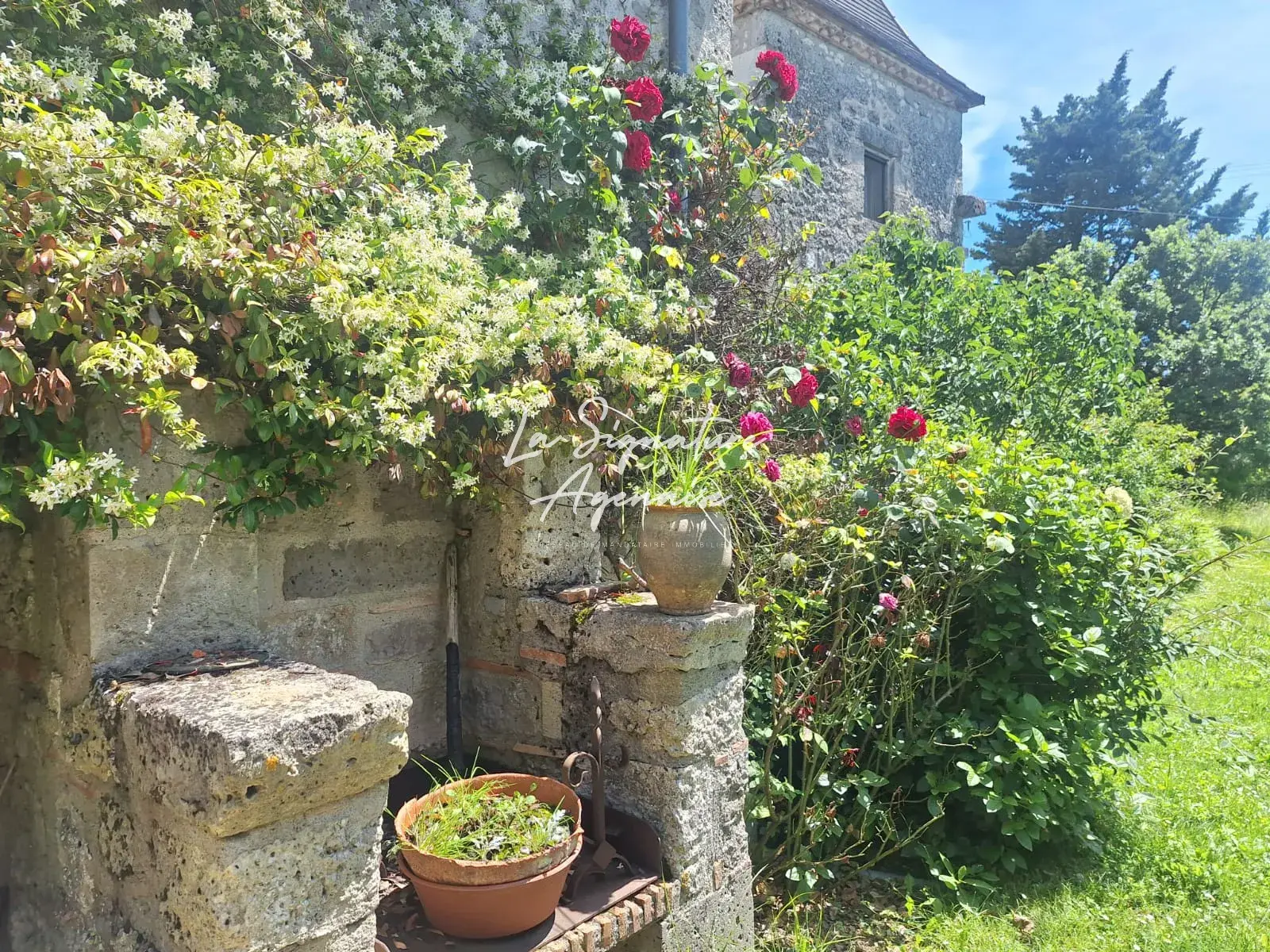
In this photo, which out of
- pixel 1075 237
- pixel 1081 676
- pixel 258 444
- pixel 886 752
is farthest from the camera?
pixel 1075 237

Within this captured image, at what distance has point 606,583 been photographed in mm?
3033

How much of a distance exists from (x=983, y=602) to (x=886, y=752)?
2.67 feet

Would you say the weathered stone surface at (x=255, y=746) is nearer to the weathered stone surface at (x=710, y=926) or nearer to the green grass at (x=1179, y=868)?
the weathered stone surface at (x=710, y=926)

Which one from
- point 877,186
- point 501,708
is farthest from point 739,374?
point 877,186

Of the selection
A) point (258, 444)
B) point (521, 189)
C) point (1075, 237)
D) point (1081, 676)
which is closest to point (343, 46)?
point (521, 189)

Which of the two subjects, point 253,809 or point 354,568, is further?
point 354,568

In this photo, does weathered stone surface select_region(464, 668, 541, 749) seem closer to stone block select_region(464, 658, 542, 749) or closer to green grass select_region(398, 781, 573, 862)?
stone block select_region(464, 658, 542, 749)

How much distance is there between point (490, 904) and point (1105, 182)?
2435 centimetres

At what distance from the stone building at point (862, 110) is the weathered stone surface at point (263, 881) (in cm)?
705

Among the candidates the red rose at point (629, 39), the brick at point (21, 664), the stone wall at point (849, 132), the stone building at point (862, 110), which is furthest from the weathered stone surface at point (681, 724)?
the stone building at point (862, 110)

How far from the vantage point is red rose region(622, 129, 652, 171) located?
361 cm

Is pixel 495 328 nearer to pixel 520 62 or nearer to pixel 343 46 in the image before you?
pixel 343 46

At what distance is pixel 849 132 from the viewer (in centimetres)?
860

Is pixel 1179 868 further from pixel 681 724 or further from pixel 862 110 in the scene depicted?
pixel 862 110
